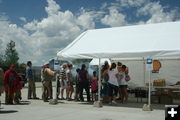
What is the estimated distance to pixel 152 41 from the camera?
10.7 m

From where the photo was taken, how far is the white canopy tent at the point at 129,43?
10.0 meters

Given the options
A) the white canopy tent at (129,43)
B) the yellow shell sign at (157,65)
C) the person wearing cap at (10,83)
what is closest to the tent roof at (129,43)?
the white canopy tent at (129,43)

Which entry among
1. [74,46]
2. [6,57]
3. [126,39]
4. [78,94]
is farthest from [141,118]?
[6,57]

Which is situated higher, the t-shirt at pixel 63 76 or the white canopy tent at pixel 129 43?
the white canopy tent at pixel 129 43

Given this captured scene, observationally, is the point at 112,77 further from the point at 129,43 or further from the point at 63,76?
the point at 63,76

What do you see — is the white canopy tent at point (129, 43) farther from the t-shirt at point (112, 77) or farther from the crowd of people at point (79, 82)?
the t-shirt at point (112, 77)

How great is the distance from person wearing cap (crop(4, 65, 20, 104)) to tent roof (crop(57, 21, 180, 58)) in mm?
1986

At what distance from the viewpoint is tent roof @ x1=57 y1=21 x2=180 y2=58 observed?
1003 cm

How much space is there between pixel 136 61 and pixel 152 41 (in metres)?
4.84

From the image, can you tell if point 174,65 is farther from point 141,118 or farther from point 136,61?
point 141,118

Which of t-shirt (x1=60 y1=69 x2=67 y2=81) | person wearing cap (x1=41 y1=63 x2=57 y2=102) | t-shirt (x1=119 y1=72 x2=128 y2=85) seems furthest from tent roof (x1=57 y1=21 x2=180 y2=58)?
t-shirt (x1=60 y1=69 x2=67 y2=81)

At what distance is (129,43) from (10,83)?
15.9 feet

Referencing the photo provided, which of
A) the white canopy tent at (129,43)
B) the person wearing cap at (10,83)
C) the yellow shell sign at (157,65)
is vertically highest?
the white canopy tent at (129,43)

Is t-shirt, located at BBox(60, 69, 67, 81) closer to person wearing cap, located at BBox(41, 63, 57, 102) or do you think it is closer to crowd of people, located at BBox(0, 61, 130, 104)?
crowd of people, located at BBox(0, 61, 130, 104)
